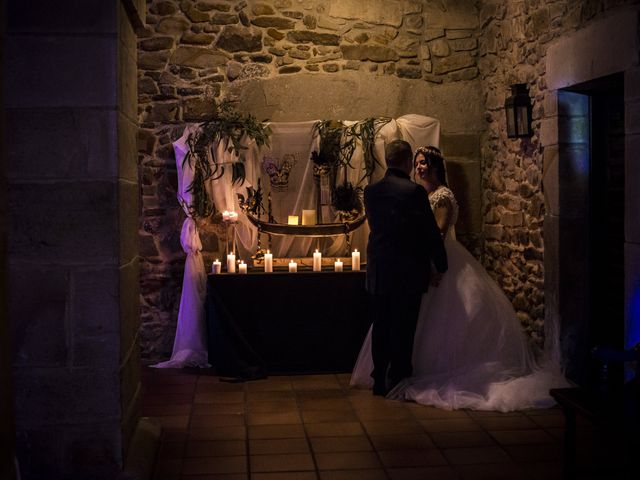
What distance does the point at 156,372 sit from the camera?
6.36 metres

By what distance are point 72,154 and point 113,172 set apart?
0.19 metres

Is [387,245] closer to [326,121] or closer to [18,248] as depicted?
[326,121]

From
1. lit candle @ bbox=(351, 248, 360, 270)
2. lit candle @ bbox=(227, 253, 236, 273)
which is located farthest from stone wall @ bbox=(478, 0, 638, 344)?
lit candle @ bbox=(227, 253, 236, 273)

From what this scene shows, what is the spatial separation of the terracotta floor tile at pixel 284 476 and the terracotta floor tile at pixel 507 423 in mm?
1248

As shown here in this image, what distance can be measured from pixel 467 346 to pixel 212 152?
8.56ft

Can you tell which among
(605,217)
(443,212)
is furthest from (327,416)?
(605,217)

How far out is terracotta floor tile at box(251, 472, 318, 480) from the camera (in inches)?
155

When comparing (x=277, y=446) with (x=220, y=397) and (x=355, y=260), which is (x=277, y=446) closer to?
(x=220, y=397)

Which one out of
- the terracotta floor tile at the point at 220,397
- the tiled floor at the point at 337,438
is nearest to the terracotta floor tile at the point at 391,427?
the tiled floor at the point at 337,438

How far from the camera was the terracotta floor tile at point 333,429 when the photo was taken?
4.66 metres

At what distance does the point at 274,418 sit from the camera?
5.01 meters

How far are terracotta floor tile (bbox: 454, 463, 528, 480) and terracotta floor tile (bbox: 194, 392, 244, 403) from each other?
1874 millimetres

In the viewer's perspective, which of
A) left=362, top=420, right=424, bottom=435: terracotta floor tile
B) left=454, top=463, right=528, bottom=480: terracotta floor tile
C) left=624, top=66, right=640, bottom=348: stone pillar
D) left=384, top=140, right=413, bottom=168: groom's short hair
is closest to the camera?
left=454, top=463, right=528, bottom=480: terracotta floor tile

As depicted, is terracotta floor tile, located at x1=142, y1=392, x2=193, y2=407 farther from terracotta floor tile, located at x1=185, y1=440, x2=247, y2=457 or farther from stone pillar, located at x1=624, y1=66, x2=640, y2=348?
stone pillar, located at x1=624, y1=66, x2=640, y2=348
